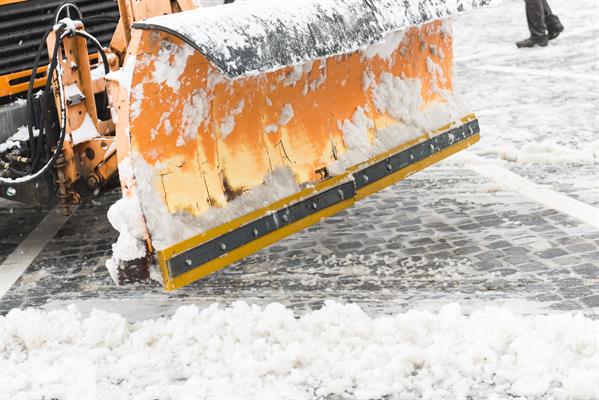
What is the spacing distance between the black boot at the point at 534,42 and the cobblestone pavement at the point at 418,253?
4733 millimetres

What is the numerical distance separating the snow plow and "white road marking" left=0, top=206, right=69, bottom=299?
58cm

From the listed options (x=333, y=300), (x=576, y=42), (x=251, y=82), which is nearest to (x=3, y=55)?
(x=251, y=82)

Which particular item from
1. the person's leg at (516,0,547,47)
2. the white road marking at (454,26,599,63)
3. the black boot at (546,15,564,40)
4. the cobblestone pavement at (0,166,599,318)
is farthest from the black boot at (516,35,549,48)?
the cobblestone pavement at (0,166,599,318)

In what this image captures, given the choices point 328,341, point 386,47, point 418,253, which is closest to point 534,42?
point 386,47

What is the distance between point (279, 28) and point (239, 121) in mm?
737

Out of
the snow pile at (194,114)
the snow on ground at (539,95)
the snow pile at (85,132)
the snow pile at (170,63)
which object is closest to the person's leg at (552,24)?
the snow on ground at (539,95)

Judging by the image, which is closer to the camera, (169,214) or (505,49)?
(169,214)

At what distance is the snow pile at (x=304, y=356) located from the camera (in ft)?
13.3

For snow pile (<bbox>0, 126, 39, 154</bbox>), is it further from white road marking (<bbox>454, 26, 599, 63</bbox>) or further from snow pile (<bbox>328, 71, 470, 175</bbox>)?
white road marking (<bbox>454, 26, 599, 63</bbox>)

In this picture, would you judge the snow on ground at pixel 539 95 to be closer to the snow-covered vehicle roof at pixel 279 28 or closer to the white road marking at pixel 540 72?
the white road marking at pixel 540 72

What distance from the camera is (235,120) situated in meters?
5.02

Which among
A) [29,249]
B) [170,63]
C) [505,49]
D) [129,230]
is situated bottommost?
[29,249]

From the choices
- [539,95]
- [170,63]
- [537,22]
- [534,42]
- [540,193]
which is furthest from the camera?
[534,42]

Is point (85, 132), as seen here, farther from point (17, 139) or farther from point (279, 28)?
point (279, 28)
